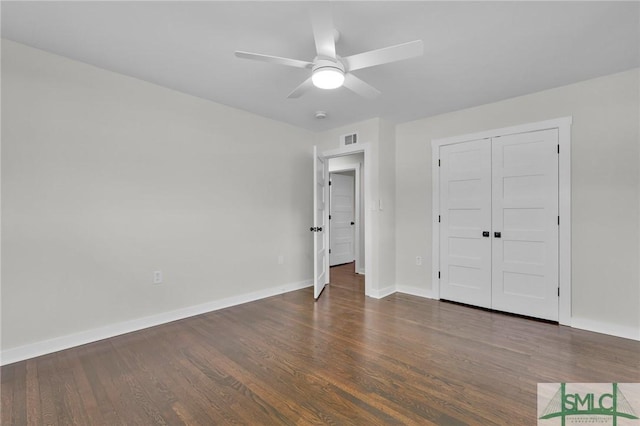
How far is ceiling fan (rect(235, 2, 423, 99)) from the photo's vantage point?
5.61 feet

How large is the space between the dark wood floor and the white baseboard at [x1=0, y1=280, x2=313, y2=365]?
8cm

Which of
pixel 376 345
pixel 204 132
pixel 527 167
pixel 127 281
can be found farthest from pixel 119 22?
pixel 527 167

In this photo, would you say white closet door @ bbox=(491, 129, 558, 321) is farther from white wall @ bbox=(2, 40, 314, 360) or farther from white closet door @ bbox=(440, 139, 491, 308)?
white wall @ bbox=(2, 40, 314, 360)

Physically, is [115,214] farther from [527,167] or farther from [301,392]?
[527,167]

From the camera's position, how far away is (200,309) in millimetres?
3404

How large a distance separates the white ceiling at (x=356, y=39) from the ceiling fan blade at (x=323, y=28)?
9.7 inches

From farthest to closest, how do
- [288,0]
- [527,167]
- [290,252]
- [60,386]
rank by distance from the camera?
1. [290,252]
2. [527,167]
3. [60,386]
4. [288,0]

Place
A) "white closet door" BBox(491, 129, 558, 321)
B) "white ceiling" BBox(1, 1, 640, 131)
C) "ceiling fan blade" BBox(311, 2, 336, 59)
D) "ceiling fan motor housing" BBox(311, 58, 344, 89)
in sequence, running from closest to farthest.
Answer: "ceiling fan blade" BBox(311, 2, 336, 59) < "white ceiling" BBox(1, 1, 640, 131) < "ceiling fan motor housing" BBox(311, 58, 344, 89) < "white closet door" BBox(491, 129, 558, 321)

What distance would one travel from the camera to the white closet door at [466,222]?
3.60 metres

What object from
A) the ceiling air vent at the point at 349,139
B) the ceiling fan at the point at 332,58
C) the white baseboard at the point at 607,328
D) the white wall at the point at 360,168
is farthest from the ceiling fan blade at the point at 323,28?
the white wall at the point at 360,168

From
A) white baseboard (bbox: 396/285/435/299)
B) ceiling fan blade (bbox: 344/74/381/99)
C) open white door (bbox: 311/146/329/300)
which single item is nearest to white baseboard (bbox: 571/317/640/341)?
white baseboard (bbox: 396/285/435/299)

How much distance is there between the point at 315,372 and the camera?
215 centimetres

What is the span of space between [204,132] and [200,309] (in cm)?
208

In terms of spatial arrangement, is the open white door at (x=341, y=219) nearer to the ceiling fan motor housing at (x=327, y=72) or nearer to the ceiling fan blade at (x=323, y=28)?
the ceiling fan motor housing at (x=327, y=72)
